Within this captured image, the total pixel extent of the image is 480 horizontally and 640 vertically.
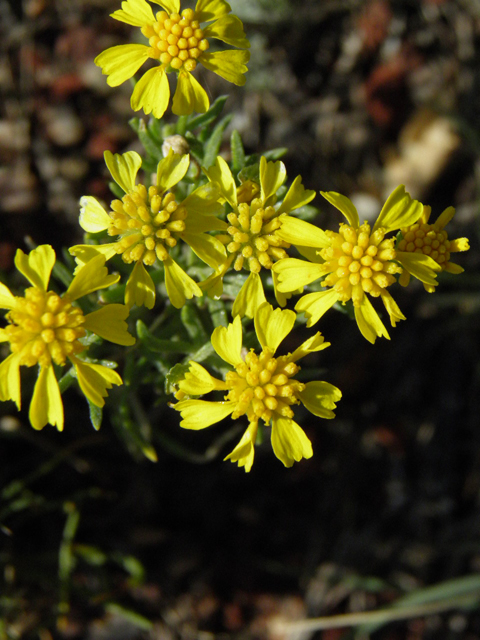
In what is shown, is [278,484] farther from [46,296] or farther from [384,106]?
[384,106]

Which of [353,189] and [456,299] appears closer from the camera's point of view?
[456,299]

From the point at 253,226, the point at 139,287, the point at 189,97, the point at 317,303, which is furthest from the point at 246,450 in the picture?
the point at 189,97

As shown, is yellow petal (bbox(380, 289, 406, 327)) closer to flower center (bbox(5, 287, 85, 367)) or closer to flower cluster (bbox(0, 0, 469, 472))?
flower cluster (bbox(0, 0, 469, 472))

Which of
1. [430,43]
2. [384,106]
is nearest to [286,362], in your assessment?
[384,106]

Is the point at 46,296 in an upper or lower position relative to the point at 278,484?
upper

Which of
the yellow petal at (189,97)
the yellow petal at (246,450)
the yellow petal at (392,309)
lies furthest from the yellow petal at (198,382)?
the yellow petal at (189,97)

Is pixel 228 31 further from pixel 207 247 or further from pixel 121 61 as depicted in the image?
pixel 207 247

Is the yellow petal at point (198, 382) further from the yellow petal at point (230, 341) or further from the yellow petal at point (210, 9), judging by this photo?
the yellow petal at point (210, 9)
